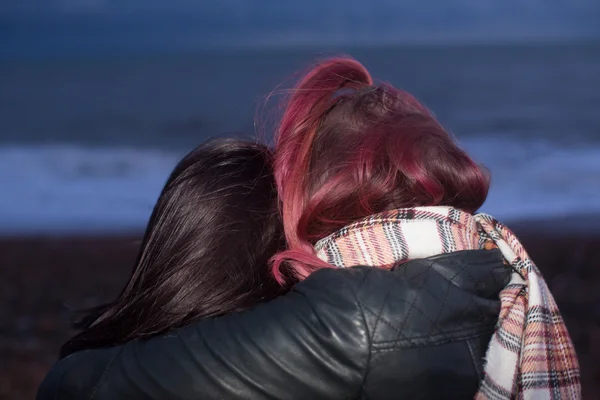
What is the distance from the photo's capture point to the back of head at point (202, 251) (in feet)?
5.14

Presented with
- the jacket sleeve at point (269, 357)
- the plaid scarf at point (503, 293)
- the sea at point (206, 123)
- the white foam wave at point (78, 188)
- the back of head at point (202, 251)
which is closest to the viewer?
the jacket sleeve at point (269, 357)

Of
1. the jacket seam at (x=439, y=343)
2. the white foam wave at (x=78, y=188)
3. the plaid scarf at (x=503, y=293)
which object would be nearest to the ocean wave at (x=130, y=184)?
the white foam wave at (x=78, y=188)

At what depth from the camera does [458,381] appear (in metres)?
1.33

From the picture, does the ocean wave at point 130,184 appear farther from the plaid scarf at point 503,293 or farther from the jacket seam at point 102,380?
the jacket seam at point 102,380

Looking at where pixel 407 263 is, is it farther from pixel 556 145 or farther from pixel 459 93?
pixel 459 93

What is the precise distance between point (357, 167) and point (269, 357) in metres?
0.42

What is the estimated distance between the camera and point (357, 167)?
4.92ft

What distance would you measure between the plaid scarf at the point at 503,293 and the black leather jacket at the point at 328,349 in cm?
5

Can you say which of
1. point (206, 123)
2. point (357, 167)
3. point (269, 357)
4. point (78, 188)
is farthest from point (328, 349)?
point (206, 123)

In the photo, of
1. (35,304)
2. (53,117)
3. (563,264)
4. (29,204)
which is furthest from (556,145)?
(53,117)

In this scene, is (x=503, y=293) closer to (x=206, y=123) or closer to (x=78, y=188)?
(x=78, y=188)

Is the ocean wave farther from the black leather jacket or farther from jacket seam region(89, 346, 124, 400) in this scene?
jacket seam region(89, 346, 124, 400)

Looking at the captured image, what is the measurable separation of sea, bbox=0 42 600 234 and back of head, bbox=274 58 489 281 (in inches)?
7.6

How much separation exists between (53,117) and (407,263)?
1358 cm
